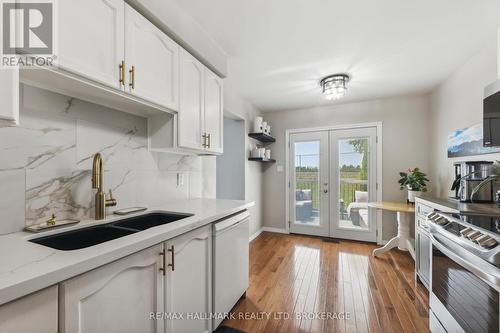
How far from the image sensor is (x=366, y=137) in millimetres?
3652

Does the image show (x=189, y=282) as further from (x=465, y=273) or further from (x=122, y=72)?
(x=465, y=273)

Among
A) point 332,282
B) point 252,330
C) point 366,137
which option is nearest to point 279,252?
point 332,282

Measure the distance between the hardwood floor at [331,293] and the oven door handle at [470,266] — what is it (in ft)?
2.52

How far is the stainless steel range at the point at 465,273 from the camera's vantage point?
3.15 feet

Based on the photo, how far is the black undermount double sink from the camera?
1057 mm

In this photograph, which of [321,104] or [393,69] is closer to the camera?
[393,69]

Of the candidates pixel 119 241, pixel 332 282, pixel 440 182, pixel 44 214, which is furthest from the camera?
pixel 440 182

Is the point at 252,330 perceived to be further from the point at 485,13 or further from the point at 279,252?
the point at 485,13

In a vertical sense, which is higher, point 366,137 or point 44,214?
point 366,137

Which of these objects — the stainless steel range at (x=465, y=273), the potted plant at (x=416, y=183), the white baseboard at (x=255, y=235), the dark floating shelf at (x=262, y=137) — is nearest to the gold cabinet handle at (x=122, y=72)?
the stainless steel range at (x=465, y=273)

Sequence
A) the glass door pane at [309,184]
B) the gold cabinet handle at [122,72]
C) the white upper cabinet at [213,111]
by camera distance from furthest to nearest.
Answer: the glass door pane at [309,184]
the white upper cabinet at [213,111]
the gold cabinet handle at [122,72]

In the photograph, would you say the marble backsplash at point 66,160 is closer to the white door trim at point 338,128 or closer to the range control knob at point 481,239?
the range control knob at point 481,239

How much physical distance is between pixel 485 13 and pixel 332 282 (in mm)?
2689

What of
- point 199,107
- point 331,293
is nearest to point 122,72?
point 199,107
